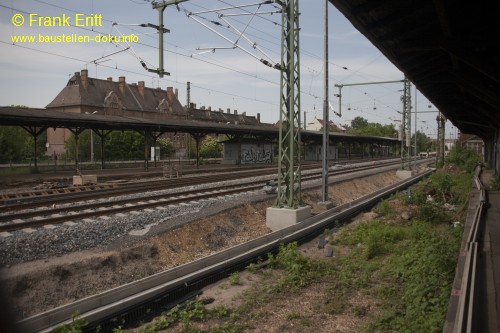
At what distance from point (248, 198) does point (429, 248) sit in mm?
9154

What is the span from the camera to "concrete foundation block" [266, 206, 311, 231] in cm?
1314

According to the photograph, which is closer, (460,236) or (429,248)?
(429,248)

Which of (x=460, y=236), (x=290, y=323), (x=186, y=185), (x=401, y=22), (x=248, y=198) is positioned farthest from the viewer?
(x=186, y=185)

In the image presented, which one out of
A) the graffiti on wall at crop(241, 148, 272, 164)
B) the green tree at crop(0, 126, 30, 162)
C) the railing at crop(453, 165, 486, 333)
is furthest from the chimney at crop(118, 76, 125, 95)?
the railing at crop(453, 165, 486, 333)

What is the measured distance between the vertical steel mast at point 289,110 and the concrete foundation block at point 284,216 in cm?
27

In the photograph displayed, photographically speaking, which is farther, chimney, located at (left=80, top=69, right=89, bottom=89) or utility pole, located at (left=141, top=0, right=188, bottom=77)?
chimney, located at (left=80, top=69, right=89, bottom=89)

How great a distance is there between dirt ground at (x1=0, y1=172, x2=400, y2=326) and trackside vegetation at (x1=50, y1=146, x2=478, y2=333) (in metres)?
0.30

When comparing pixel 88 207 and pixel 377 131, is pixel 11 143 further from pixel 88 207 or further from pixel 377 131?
pixel 377 131

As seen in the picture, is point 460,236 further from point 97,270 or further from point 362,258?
point 97,270

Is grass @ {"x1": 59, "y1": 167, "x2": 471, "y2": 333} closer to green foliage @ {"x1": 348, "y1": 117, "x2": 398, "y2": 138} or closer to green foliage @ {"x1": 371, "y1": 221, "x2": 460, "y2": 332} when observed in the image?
green foliage @ {"x1": 371, "y1": 221, "x2": 460, "y2": 332}

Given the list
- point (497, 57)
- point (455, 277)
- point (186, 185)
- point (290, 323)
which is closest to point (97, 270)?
point (290, 323)

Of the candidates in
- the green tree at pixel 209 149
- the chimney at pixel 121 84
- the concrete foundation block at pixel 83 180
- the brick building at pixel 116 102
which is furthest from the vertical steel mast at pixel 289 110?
the chimney at pixel 121 84

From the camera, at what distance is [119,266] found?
352 inches

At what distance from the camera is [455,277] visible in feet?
22.1
